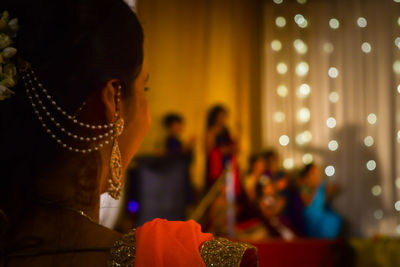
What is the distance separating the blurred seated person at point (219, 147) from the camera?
16.8 ft

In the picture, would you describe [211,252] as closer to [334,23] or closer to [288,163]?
[288,163]

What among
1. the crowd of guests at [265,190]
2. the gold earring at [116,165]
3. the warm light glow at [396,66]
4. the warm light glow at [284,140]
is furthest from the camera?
the warm light glow at [284,140]

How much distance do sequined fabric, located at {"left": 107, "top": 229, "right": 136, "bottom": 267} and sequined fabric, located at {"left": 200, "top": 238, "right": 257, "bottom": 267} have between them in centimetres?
8

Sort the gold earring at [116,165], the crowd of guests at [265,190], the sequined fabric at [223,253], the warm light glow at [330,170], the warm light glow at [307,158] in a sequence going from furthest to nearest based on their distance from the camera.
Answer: the warm light glow at [307,158]
the warm light glow at [330,170]
the crowd of guests at [265,190]
the gold earring at [116,165]
the sequined fabric at [223,253]

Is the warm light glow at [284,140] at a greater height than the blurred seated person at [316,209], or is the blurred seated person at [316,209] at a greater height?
the warm light glow at [284,140]

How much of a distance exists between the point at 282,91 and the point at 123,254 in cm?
583

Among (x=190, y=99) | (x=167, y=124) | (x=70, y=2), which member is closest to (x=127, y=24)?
(x=70, y=2)

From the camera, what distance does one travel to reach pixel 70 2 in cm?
65

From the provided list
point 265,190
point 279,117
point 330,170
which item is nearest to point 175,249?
point 265,190

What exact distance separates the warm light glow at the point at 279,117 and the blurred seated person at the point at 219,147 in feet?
4.01

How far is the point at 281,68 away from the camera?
20.5ft

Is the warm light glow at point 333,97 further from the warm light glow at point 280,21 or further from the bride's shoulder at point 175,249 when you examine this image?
the bride's shoulder at point 175,249

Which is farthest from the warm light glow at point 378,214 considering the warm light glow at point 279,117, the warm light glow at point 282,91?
the warm light glow at point 282,91

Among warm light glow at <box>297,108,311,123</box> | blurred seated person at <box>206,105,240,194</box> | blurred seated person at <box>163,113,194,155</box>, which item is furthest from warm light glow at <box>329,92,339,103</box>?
blurred seated person at <box>163,113,194,155</box>
